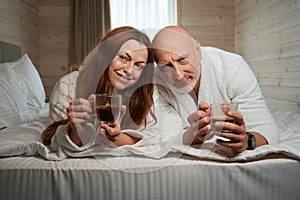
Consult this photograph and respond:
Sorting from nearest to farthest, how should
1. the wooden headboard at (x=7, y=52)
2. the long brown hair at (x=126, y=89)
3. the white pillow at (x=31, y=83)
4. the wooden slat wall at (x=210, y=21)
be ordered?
the long brown hair at (x=126, y=89) → the white pillow at (x=31, y=83) → the wooden headboard at (x=7, y=52) → the wooden slat wall at (x=210, y=21)

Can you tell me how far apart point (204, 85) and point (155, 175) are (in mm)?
438

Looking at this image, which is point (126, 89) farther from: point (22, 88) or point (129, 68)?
point (22, 88)

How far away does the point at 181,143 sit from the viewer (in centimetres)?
95

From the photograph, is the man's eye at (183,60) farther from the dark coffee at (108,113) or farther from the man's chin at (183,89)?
the dark coffee at (108,113)

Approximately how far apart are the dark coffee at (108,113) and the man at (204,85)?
20cm

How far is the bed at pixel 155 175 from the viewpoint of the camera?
847 millimetres

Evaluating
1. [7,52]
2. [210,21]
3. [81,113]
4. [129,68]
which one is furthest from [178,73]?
[210,21]

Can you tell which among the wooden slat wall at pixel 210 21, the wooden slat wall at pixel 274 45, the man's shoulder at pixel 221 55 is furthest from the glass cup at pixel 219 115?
the wooden slat wall at pixel 210 21

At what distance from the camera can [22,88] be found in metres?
1.68

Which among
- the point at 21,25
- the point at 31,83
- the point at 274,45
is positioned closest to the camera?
the point at 31,83

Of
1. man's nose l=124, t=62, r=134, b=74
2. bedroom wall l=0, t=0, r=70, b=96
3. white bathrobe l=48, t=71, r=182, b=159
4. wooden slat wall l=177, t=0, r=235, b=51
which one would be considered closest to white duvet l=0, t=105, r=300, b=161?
white bathrobe l=48, t=71, r=182, b=159

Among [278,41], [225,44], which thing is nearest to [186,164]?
[278,41]

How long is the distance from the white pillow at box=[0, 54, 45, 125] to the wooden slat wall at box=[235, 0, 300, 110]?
1.90m

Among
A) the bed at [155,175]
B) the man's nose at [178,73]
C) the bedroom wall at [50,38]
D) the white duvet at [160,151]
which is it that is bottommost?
the bed at [155,175]
